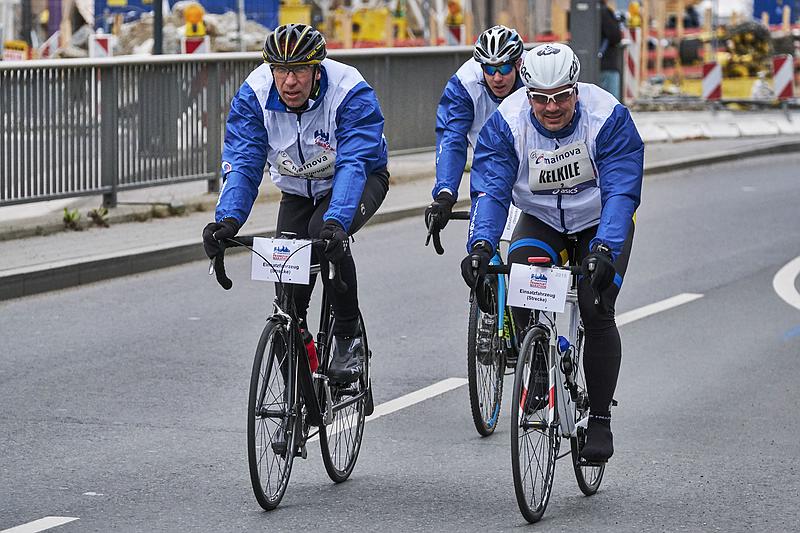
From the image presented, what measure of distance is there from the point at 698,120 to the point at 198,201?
1255cm

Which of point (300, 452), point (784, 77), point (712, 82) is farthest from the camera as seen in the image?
point (712, 82)

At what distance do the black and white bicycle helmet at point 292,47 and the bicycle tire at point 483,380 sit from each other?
1.66m

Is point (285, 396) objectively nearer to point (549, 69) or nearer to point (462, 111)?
point (549, 69)

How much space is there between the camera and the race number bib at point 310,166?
6.67m

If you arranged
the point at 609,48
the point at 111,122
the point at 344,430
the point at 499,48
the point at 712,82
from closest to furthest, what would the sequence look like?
the point at 344,430 < the point at 499,48 < the point at 111,122 < the point at 609,48 < the point at 712,82

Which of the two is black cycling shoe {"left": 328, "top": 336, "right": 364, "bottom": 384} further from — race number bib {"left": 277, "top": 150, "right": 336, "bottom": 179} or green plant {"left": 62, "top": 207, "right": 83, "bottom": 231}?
green plant {"left": 62, "top": 207, "right": 83, "bottom": 231}

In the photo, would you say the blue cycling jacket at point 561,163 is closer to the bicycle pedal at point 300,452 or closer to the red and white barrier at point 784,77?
the bicycle pedal at point 300,452

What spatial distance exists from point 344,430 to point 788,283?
6090mm

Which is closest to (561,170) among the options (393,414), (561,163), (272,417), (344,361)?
(561,163)

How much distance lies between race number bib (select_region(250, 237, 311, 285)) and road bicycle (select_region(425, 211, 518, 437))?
4.71ft

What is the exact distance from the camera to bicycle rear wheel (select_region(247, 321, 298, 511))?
6.03m

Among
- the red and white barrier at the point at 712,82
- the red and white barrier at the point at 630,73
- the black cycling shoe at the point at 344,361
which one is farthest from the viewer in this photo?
the red and white barrier at the point at 712,82

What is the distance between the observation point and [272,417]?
6195 millimetres

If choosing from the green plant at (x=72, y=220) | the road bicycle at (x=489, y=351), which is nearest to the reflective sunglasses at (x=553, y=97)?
the road bicycle at (x=489, y=351)
